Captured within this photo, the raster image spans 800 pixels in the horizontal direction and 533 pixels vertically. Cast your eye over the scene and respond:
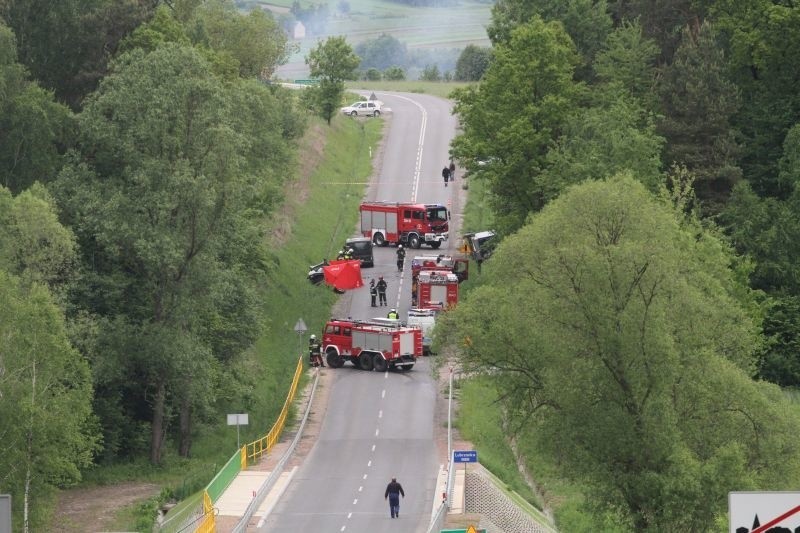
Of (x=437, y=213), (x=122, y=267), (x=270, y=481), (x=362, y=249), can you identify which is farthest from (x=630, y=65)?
(x=270, y=481)

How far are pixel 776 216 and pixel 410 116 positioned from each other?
182 feet

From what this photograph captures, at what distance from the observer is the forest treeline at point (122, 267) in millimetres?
54500

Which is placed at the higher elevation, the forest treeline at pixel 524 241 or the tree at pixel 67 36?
the tree at pixel 67 36

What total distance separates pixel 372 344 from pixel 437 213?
23151mm

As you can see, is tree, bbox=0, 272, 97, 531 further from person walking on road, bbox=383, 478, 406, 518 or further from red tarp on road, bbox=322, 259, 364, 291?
red tarp on road, bbox=322, 259, 364, 291

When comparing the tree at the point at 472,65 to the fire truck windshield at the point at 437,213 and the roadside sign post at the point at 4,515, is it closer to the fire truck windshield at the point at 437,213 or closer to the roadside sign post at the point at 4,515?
the fire truck windshield at the point at 437,213

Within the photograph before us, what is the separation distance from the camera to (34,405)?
53406 millimetres

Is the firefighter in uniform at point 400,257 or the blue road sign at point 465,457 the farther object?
the firefighter in uniform at point 400,257

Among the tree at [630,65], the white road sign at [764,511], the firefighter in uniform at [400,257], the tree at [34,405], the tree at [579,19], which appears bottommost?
the firefighter in uniform at [400,257]

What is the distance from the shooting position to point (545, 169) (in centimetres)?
9038

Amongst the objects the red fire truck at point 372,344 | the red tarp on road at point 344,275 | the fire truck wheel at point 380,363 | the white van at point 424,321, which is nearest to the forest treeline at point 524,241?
the red tarp on road at point 344,275

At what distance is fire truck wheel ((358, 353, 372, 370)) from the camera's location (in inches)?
3073

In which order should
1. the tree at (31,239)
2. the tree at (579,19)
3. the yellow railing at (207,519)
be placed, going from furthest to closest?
the tree at (579,19) < the tree at (31,239) < the yellow railing at (207,519)

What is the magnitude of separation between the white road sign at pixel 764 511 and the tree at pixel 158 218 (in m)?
50.8
